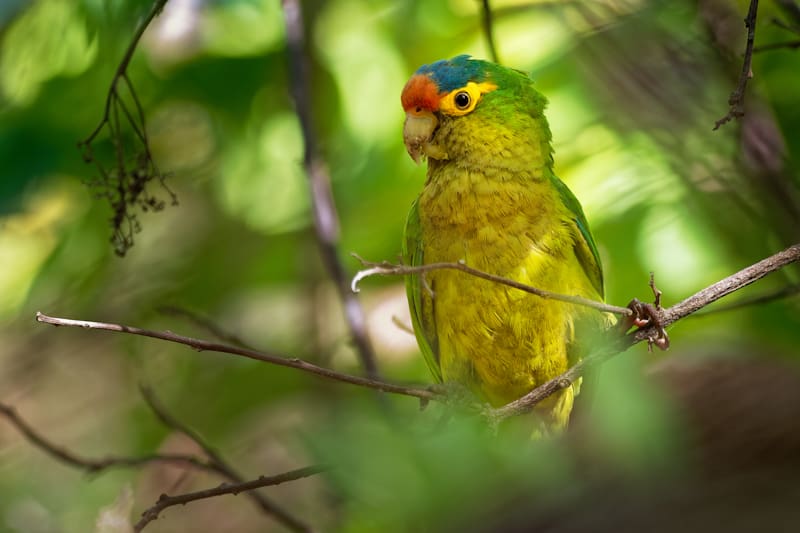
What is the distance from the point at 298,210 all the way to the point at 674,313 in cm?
199

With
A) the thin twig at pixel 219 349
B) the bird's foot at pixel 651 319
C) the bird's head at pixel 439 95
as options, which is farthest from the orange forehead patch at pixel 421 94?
the thin twig at pixel 219 349

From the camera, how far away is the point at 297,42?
277 centimetres

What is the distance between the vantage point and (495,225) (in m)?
2.37

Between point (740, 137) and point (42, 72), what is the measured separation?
2154mm

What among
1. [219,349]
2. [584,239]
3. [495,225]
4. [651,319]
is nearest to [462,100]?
[495,225]

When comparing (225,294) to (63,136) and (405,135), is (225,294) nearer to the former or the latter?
(63,136)

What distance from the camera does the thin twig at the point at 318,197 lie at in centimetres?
269

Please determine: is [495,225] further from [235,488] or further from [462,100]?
[235,488]

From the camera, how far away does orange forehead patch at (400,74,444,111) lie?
2.39 metres

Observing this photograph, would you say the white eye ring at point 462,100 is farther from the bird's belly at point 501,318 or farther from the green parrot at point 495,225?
the bird's belly at point 501,318

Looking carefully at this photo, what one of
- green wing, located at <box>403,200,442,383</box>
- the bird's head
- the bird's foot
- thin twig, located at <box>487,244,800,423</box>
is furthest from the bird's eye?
thin twig, located at <box>487,244,800,423</box>

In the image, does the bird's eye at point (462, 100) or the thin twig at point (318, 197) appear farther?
the thin twig at point (318, 197)

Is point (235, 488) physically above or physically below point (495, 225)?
below

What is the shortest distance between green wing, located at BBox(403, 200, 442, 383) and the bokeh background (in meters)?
0.22
